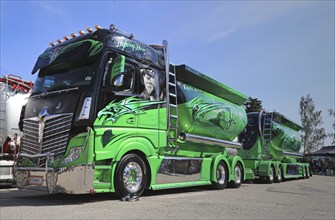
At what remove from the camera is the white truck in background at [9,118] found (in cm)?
1080

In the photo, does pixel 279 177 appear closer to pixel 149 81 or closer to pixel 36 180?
pixel 149 81

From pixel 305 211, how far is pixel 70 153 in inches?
194

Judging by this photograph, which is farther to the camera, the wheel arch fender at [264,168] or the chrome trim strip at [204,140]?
the wheel arch fender at [264,168]

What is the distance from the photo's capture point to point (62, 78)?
7.61 m

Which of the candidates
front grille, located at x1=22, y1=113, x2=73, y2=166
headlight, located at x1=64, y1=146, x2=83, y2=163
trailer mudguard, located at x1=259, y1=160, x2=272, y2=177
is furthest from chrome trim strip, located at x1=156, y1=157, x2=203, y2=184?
trailer mudguard, located at x1=259, y1=160, x2=272, y2=177

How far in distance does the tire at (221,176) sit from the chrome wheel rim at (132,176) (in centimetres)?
439

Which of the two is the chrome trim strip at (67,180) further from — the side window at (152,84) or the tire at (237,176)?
the tire at (237,176)

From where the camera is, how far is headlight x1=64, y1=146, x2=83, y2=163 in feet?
22.1

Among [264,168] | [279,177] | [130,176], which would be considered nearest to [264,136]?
[264,168]

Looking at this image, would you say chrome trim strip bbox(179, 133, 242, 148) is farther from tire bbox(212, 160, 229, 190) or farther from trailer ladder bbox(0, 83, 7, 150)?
trailer ladder bbox(0, 83, 7, 150)

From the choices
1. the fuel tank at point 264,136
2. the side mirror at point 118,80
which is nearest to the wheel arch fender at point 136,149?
the side mirror at point 118,80

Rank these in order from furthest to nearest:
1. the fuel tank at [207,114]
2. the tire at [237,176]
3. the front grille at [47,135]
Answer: the tire at [237,176] < the fuel tank at [207,114] < the front grille at [47,135]

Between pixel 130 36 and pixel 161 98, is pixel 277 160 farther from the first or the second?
pixel 130 36

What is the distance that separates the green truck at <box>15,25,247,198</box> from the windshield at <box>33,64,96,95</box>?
2cm
